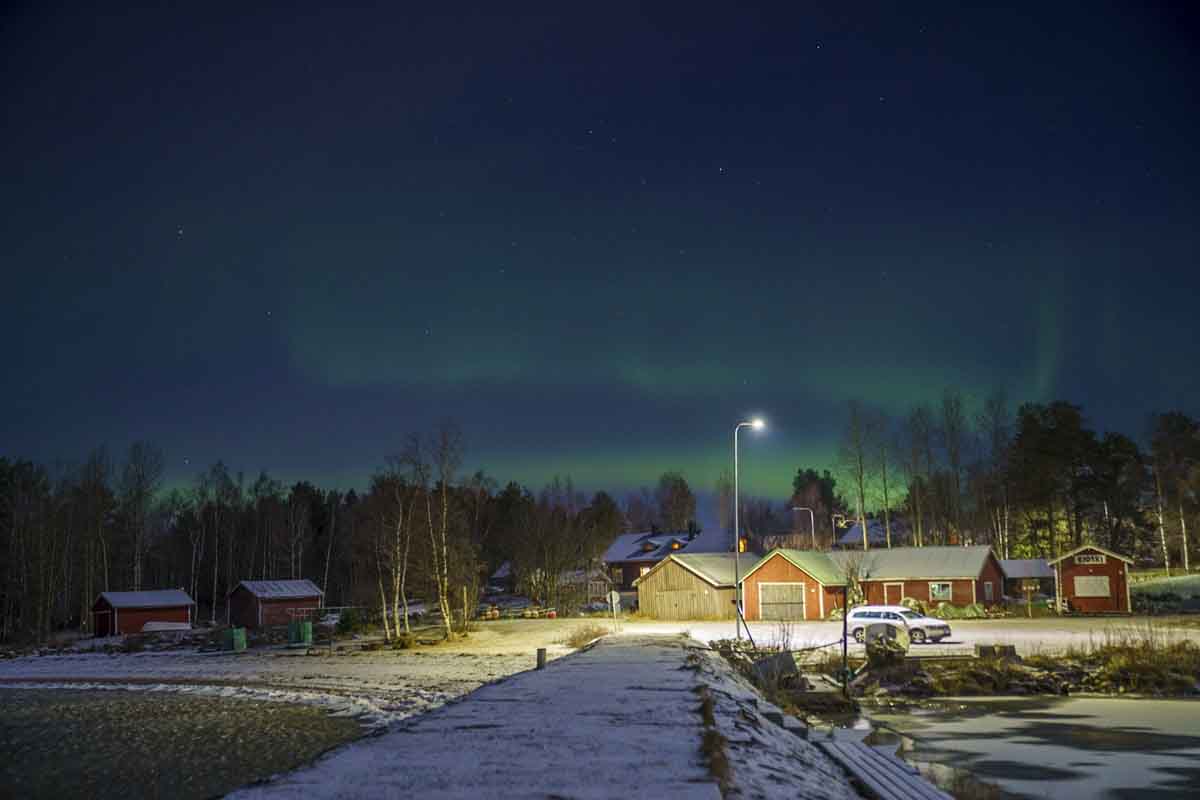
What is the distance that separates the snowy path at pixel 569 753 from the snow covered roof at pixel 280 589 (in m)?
57.2

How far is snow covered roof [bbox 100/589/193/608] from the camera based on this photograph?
6556 centimetres

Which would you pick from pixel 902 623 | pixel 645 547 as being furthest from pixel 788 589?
pixel 645 547

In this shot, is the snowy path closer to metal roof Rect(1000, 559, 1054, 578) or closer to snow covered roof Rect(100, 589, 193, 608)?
snow covered roof Rect(100, 589, 193, 608)

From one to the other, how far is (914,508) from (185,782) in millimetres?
81260

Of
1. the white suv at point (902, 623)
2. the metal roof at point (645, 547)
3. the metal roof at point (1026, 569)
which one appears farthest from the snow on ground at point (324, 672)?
the metal roof at point (645, 547)

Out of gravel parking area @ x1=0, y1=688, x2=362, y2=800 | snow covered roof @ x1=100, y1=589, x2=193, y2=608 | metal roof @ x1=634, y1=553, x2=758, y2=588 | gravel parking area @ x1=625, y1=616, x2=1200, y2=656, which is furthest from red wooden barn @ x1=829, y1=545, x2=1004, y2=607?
snow covered roof @ x1=100, y1=589, x2=193, y2=608

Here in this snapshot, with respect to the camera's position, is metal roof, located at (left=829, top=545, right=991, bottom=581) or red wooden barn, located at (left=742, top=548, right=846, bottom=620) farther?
red wooden barn, located at (left=742, top=548, right=846, bottom=620)

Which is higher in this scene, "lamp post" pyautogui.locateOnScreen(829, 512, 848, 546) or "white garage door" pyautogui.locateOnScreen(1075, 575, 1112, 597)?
"lamp post" pyautogui.locateOnScreen(829, 512, 848, 546)

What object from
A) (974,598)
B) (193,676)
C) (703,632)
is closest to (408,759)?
(193,676)

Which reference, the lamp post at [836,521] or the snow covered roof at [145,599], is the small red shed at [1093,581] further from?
the snow covered roof at [145,599]

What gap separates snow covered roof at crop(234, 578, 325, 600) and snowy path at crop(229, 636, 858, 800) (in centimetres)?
5722

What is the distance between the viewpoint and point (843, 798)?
1134 cm

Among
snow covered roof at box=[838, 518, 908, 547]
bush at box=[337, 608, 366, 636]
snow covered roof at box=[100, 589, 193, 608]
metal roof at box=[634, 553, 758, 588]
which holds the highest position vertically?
snow covered roof at box=[838, 518, 908, 547]

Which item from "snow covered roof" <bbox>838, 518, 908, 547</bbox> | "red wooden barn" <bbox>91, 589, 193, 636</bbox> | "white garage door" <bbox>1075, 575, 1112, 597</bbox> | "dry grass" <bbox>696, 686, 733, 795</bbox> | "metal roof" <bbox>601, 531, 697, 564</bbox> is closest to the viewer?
"dry grass" <bbox>696, 686, 733, 795</bbox>
